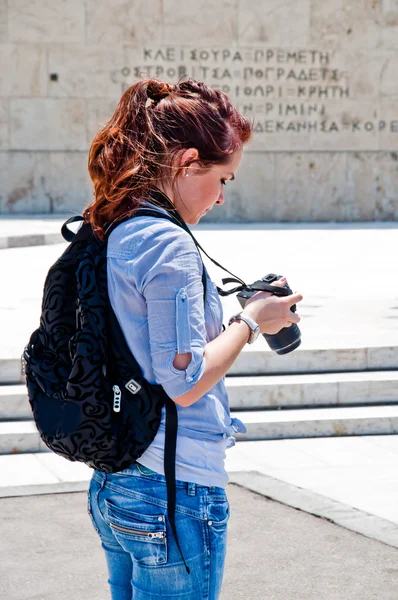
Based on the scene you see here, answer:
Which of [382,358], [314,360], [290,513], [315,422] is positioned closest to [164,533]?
[290,513]

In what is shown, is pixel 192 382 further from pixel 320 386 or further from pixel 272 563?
pixel 320 386

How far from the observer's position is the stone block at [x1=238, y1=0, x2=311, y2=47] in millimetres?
15945

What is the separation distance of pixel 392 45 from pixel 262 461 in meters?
12.0

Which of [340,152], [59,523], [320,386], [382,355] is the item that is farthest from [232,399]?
[340,152]

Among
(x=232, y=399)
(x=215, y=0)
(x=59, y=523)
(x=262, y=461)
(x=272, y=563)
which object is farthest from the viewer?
(x=215, y=0)

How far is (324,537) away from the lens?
4.37m

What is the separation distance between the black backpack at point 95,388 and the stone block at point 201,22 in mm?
14326

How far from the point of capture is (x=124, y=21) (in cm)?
1566

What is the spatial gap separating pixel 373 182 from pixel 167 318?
14924mm

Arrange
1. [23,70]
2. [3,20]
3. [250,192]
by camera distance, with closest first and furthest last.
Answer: [3,20] → [23,70] → [250,192]

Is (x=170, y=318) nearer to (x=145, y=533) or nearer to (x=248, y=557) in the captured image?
(x=145, y=533)

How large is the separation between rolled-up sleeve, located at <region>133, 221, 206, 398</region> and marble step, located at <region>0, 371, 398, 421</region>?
4335 mm

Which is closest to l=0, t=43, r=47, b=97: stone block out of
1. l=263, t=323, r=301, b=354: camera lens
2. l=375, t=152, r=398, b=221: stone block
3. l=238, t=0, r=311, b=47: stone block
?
l=238, t=0, r=311, b=47: stone block

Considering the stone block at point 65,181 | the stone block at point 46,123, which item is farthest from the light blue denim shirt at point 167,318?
the stone block at point 46,123
